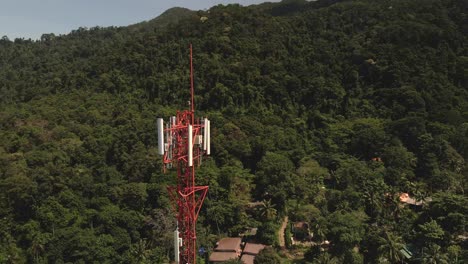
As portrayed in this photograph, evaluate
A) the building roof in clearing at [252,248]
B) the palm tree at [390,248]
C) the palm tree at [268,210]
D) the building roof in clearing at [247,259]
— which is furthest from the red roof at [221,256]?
the palm tree at [390,248]

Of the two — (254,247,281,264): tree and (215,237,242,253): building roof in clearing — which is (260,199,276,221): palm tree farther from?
(254,247,281,264): tree

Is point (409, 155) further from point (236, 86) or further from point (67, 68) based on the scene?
point (67, 68)

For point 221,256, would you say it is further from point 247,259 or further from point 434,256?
point 434,256

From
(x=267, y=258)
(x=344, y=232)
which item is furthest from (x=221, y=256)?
(x=344, y=232)

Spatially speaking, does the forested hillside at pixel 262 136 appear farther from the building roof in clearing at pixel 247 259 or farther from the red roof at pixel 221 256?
the building roof in clearing at pixel 247 259

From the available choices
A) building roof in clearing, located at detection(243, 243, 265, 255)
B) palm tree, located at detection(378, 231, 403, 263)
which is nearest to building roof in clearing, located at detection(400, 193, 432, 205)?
palm tree, located at detection(378, 231, 403, 263)

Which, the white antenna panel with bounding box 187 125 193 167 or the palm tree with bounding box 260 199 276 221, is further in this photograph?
the palm tree with bounding box 260 199 276 221

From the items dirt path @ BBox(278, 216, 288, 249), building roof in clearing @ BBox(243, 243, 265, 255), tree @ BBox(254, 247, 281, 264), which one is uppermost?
tree @ BBox(254, 247, 281, 264)

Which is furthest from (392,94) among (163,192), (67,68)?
(67,68)
